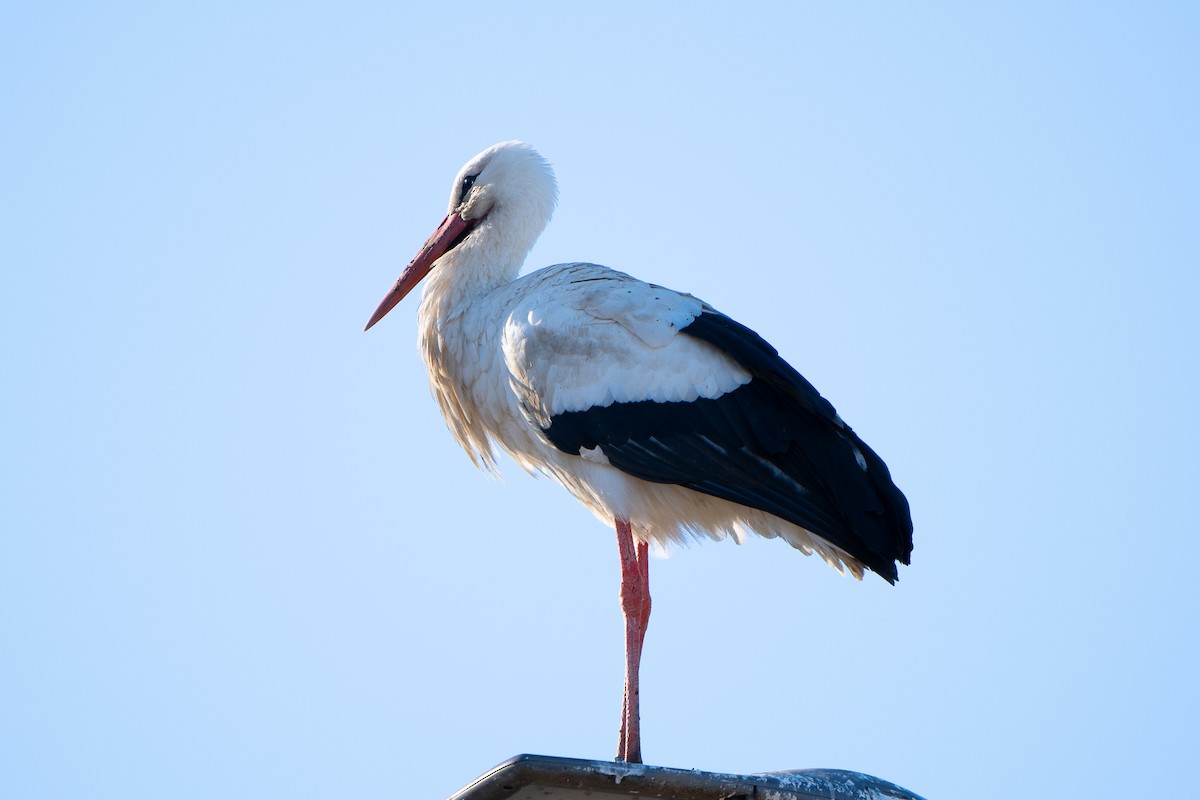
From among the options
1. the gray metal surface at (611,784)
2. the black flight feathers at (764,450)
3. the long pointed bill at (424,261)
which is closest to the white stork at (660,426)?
the black flight feathers at (764,450)

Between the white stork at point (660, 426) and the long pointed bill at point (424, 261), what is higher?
the long pointed bill at point (424, 261)

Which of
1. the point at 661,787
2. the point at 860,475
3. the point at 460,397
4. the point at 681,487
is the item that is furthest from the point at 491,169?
the point at 661,787

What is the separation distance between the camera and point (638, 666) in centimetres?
593

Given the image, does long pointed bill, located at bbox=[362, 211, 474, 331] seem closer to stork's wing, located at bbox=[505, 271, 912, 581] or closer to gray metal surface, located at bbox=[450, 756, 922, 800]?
stork's wing, located at bbox=[505, 271, 912, 581]

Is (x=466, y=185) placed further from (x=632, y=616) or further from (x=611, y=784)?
(x=611, y=784)

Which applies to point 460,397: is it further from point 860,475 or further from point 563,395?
point 860,475

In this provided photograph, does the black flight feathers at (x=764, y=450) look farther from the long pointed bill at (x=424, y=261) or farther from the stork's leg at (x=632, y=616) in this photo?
the long pointed bill at (x=424, y=261)

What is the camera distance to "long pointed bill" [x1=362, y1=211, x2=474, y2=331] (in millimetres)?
7414

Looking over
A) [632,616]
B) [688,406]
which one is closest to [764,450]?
[688,406]

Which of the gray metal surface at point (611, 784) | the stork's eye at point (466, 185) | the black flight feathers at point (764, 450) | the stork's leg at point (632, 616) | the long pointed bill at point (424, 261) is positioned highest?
the stork's eye at point (466, 185)

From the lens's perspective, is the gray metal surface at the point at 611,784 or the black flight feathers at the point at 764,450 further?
the black flight feathers at the point at 764,450

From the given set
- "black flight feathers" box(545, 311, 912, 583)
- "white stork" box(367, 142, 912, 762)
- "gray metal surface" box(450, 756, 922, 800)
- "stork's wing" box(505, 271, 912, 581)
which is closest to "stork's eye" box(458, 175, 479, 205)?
"white stork" box(367, 142, 912, 762)

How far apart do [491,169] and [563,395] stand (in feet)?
5.70

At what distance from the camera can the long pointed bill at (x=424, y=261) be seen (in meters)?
7.41
